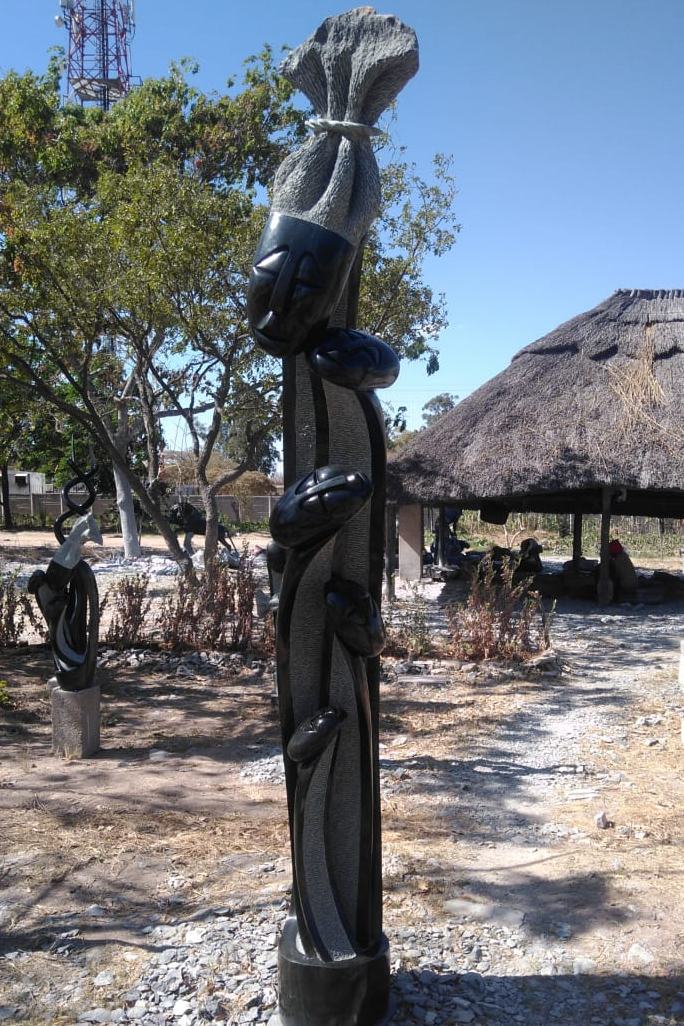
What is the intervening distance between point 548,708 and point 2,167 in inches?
323

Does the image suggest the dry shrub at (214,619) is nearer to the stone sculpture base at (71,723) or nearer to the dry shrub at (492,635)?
the dry shrub at (492,635)

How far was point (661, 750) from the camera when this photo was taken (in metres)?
5.29

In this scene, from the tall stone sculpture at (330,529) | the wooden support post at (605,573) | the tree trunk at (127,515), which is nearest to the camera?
the tall stone sculpture at (330,529)

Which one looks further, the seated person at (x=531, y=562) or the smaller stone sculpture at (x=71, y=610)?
the seated person at (x=531, y=562)

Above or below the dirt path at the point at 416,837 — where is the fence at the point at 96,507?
above

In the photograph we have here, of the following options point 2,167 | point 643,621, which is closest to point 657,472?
point 643,621

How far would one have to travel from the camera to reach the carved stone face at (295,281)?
2.16 m

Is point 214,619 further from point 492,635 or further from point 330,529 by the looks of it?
point 330,529

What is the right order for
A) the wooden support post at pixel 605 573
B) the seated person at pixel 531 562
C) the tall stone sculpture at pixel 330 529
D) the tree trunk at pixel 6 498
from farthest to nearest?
the tree trunk at pixel 6 498
the seated person at pixel 531 562
the wooden support post at pixel 605 573
the tall stone sculpture at pixel 330 529

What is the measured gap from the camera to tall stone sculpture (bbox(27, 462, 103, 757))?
5043 mm

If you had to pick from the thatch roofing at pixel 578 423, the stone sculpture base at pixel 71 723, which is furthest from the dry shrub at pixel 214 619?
the thatch roofing at pixel 578 423

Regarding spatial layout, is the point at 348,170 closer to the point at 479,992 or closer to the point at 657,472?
the point at 479,992

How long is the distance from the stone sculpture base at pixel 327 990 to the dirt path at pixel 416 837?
26cm

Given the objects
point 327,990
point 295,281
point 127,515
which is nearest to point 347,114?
point 295,281
